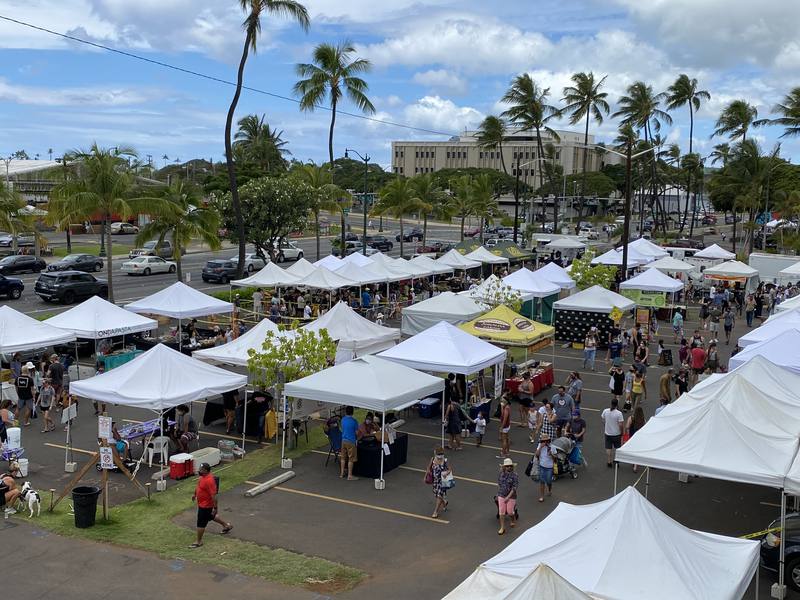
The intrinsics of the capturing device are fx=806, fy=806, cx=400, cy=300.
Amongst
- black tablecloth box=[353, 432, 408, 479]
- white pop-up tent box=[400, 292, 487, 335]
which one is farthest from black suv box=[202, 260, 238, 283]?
black tablecloth box=[353, 432, 408, 479]

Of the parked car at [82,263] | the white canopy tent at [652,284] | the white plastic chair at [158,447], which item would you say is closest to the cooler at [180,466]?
the white plastic chair at [158,447]

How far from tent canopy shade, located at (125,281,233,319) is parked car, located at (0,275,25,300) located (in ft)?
50.9

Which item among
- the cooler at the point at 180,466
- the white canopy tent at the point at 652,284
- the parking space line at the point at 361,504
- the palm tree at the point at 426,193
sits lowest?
the parking space line at the point at 361,504

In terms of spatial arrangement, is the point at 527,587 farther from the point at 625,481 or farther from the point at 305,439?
the point at 305,439

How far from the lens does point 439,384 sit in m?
17.6

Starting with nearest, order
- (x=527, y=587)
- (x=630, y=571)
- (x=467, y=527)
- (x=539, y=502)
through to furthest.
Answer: (x=527, y=587)
(x=630, y=571)
(x=467, y=527)
(x=539, y=502)

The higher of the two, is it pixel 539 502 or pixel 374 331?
pixel 374 331

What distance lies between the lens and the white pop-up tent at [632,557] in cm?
855

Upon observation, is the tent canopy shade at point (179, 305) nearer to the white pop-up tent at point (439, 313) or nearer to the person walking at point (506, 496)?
the white pop-up tent at point (439, 313)

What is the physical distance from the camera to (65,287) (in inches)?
1503

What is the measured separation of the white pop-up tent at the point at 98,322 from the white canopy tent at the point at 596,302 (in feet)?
48.8

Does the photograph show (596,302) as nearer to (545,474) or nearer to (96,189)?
(545,474)

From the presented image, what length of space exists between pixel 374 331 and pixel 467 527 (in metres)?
10.3

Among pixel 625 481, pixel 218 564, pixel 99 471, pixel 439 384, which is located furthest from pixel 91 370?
pixel 625 481
